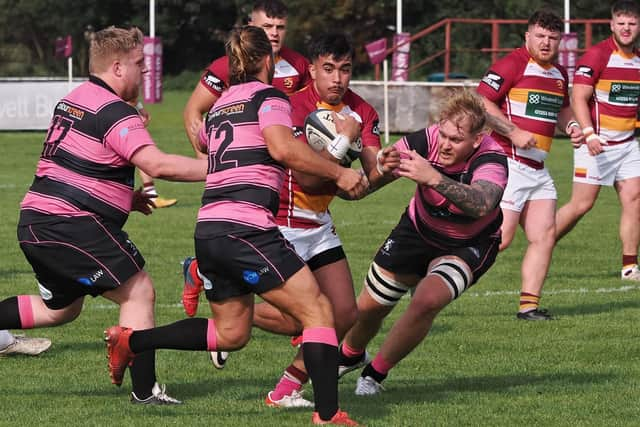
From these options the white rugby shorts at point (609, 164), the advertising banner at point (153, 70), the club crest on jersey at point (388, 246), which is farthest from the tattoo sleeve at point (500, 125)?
the advertising banner at point (153, 70)

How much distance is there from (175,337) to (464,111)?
6.06 feet

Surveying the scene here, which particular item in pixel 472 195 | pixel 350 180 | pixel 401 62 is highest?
pixel 350 180

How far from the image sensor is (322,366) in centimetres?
657

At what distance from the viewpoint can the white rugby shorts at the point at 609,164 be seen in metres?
12.1

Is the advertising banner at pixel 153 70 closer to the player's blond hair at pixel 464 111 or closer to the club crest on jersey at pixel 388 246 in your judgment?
the club crest on jersey at pixel 388 246

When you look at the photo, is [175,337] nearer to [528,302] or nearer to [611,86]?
[528,302]

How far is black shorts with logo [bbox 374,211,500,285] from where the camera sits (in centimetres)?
757

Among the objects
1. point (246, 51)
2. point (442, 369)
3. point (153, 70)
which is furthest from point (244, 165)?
point (153, 70)

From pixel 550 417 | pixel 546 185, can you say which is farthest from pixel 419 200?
pixel 546 185

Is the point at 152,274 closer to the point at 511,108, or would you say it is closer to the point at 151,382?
the point at 511,108

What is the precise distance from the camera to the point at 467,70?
176ft

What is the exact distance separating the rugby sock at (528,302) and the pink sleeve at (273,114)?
420 cm

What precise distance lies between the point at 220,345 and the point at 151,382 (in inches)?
24.0

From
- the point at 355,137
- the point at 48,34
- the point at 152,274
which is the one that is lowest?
the point at 48,34
